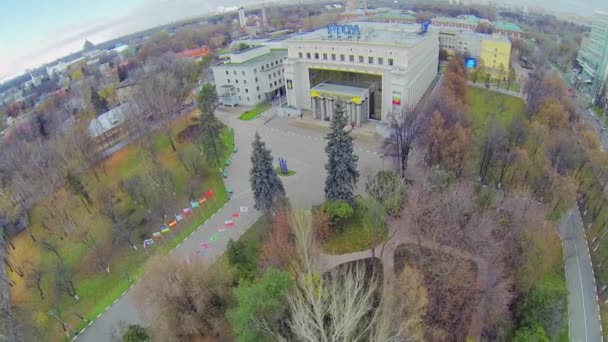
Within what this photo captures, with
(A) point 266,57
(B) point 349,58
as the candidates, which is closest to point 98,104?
(A) point 266,57

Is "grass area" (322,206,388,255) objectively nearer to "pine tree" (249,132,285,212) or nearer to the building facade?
"pine tree" (249,132,285,212)

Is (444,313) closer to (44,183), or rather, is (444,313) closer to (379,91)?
(379,91)

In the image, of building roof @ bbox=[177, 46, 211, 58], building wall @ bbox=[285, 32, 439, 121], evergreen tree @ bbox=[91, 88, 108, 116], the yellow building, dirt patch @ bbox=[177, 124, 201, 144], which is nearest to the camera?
building wall @ bbox=[285, 32, 439, 121]

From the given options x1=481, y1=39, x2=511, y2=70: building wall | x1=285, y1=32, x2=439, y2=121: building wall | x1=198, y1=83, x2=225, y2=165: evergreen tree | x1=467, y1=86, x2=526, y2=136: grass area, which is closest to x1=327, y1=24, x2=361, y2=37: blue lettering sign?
x1=285, y1=32, x2=439, y2=121: building wall

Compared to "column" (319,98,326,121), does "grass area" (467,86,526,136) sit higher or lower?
lower

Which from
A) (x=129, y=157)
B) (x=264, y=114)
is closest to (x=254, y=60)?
(x=264, y=114)

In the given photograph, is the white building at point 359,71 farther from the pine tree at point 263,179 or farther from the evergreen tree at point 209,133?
the pine tree at point 263,179

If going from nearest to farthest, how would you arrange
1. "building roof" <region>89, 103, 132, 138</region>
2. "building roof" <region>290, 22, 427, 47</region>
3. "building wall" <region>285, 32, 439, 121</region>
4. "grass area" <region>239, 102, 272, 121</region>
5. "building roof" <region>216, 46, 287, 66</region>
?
"building wall" <region>285, 32, 439, 121</region>, "building roof" <region>290, 22, 427, 47</region>, "building roof" <region>89, 103, 132, 138</region>, "grass area" <region>239, 102, 272, 121</region>, "building roof" <region>216, 46, 287, 66</region>
